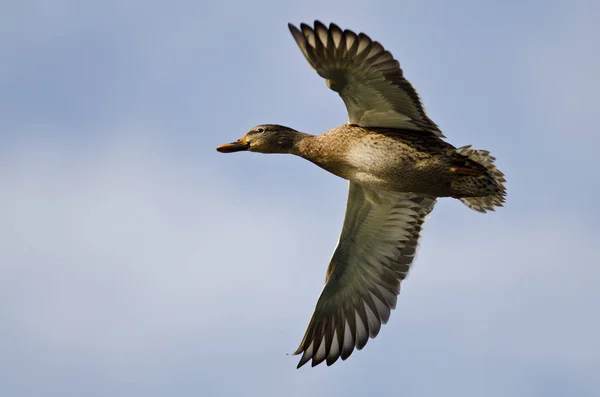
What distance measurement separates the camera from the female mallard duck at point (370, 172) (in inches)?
399

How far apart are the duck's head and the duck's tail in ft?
5.64

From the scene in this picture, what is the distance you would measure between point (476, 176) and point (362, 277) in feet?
6.19

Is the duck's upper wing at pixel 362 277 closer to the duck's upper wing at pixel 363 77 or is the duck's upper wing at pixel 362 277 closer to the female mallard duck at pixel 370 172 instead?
the female mallard duck at pixel 370 172

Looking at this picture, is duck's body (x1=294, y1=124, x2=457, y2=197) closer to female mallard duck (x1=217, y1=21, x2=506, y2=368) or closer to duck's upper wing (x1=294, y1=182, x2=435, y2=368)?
female mallard duck (x1=217, y1=21, x2=506, y2=368)

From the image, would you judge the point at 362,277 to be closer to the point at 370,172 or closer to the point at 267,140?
the point at 370,172

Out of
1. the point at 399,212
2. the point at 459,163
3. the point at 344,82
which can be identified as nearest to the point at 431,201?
the point at 399,212

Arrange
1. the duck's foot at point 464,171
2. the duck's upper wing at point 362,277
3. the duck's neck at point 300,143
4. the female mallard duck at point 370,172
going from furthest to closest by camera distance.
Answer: the duck's upper wing at point 362,277 < the duck's neck at point 300,143 < the duck's foot at point 464,171 < the female mallard duck at point 370,172

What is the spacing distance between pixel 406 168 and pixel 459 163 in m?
0.49

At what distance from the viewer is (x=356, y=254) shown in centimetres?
1166

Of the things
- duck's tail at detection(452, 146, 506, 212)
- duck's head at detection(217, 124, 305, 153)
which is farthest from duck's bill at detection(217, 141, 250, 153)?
duck's tail at detection(452, 146, 506, 212)

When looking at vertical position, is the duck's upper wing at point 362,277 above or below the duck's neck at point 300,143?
below

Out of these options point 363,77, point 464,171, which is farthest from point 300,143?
point 464,171

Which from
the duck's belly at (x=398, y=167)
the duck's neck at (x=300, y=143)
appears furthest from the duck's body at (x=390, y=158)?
the duck's neck at (x=300, y=143)

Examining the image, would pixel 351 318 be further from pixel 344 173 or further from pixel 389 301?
pixel 344 173
